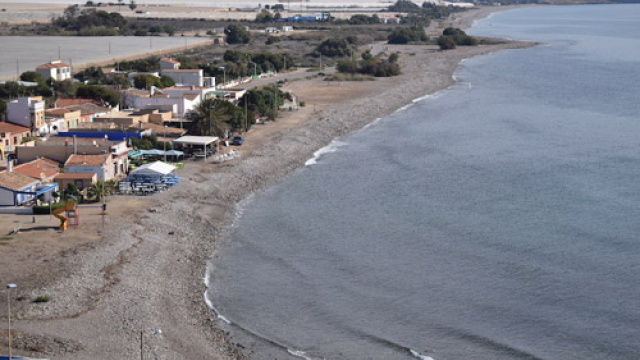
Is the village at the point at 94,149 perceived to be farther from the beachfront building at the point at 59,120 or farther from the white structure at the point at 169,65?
the white structure at the point at 169,65

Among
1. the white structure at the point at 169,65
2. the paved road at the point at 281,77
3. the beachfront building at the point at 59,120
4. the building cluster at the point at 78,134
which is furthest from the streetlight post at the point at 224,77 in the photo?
the beachfront building at the point at 59,120

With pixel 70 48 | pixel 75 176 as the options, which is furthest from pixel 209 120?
pixel 70 48

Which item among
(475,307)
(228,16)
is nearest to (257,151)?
(475,307)

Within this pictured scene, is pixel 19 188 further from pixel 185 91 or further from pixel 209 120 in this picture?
pixel 185 91

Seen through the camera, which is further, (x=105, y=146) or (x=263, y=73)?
(x=263, y=73)

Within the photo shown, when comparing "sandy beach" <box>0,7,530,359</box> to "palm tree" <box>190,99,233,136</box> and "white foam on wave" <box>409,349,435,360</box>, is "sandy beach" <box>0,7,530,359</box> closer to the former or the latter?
"palm tree" <box>190,99,233,136</box>

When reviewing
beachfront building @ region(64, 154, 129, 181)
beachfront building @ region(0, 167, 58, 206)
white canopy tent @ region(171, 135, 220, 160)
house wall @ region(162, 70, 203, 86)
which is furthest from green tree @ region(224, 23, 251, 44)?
beachfront building @ region(0, 167, 58, 206)

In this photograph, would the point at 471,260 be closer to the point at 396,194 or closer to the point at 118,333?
the point at 396,194
